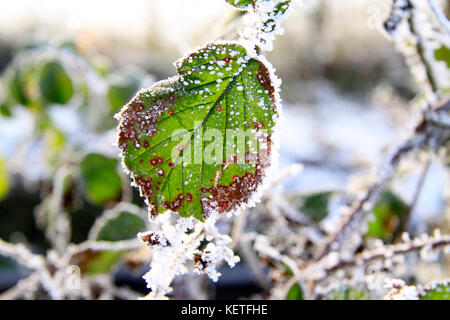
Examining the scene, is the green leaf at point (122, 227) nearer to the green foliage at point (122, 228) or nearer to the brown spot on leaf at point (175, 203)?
the green foliage at point (122, 228)

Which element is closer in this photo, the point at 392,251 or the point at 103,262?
the point at 392,251

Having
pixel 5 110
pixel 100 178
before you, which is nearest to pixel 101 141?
pixel 100 178

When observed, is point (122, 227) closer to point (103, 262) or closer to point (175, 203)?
point (103, 262)

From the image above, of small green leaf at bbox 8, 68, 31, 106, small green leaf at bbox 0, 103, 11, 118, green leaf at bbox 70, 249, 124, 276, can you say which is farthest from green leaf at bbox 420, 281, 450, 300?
small green leaf at bbox 0, 103, 11, 118

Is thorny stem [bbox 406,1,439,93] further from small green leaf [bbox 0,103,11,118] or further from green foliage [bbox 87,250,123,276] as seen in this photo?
small green leaf [bbox 0,103,11,118]
